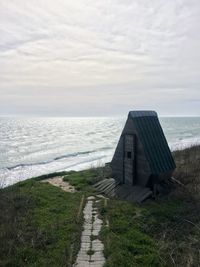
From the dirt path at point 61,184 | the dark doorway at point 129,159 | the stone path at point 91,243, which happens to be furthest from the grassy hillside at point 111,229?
the dark doorway at point 129,159

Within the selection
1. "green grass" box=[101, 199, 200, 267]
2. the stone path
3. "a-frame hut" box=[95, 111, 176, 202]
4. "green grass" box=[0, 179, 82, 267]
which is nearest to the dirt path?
"green grass" box=[0, 179, 82, 267]

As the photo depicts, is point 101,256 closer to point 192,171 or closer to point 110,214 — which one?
point 110,214

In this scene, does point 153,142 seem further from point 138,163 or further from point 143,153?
point 138,163

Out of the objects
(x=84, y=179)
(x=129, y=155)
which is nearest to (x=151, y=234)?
(x=129, y=155)

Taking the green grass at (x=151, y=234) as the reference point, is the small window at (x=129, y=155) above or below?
above

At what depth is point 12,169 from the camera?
125 ft

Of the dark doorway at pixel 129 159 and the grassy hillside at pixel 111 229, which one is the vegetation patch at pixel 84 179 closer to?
the grassy hillside at pixel 111 229

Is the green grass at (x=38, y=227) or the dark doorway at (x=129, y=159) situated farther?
the dark doorway at (x=129, y=159)

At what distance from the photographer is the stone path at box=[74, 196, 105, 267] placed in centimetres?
1024

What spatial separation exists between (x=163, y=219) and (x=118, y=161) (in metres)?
6.39

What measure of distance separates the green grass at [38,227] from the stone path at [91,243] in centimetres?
29

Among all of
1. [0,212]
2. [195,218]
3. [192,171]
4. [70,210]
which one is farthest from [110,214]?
[192,171]

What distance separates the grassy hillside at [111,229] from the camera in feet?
34.3

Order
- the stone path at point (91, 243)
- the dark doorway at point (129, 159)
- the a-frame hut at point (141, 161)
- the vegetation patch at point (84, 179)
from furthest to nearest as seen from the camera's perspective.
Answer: the vegetation patch at point (84, 179), the dark doorway at point (129, 159), the a-frame hut at point (141, 161), the stone path at point (91, 243)
